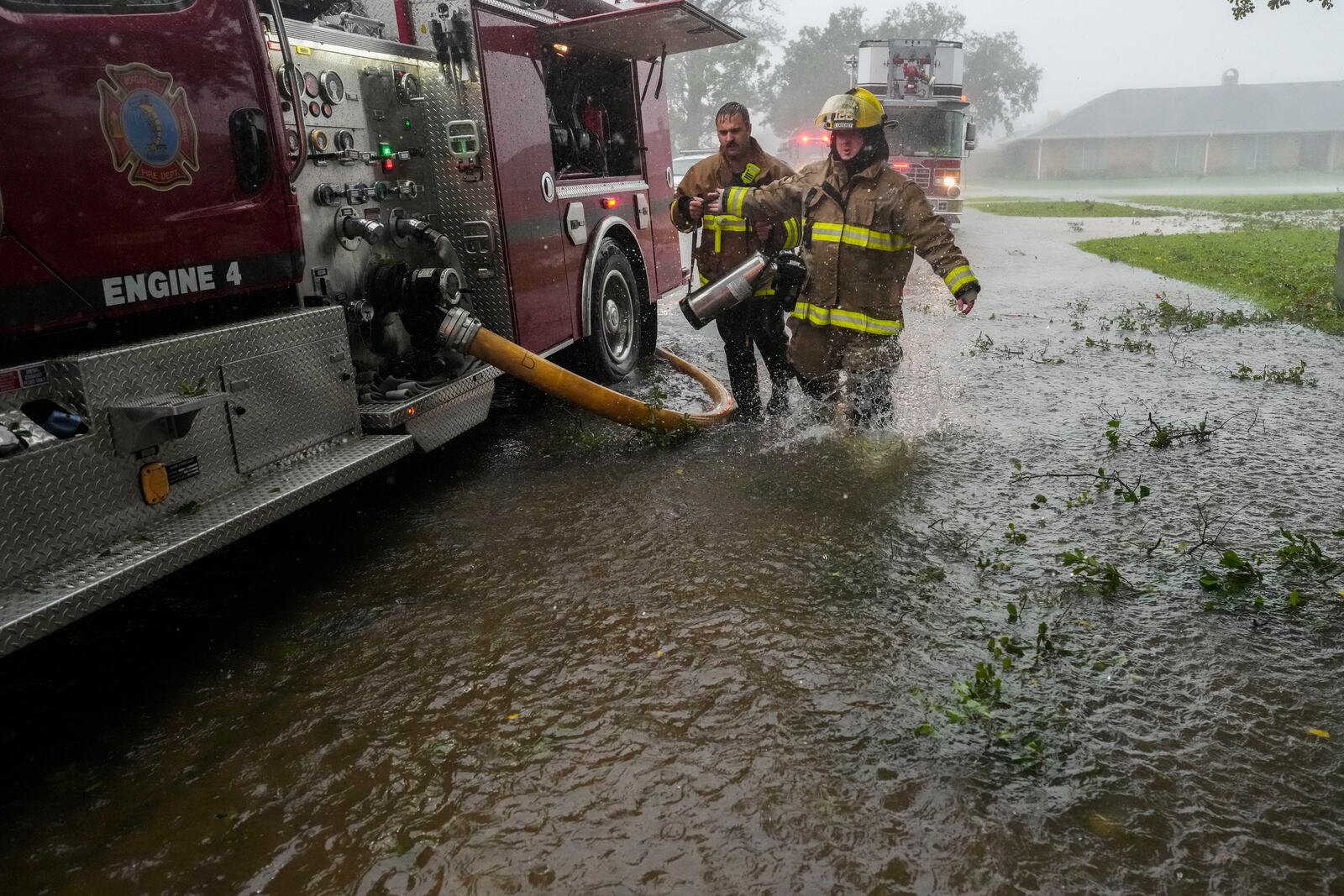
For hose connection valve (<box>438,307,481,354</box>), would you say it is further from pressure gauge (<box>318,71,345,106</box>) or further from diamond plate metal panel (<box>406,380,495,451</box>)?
pressure gauge (<box>318,71,345,106</box>)

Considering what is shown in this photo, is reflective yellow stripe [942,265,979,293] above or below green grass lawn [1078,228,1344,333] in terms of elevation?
above

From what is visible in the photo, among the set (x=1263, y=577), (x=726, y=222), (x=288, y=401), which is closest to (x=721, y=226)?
(x=726, y=222)

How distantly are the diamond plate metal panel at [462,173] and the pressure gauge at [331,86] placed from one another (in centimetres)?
65

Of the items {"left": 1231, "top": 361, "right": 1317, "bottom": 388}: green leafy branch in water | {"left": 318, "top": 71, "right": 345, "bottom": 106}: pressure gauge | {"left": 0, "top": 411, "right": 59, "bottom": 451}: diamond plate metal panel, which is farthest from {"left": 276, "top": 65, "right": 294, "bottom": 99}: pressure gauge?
{"left": 1231, "top": 361, "right": 1317, "bottom": 388}: green leafy branch in water

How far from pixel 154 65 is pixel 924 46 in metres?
19.7

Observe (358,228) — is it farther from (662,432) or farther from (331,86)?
(662,432)

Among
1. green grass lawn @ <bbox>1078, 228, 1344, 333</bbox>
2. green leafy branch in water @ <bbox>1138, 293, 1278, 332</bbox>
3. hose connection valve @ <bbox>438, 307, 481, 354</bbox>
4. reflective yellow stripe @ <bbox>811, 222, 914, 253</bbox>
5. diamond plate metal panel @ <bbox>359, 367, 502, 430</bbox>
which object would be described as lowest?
green grass lawn @ <bbox>1078, 228, 1344, 333</bbox>

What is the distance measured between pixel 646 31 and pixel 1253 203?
100ft

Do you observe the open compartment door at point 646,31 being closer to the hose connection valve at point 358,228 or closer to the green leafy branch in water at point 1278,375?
the hose connection valve at point 358,228

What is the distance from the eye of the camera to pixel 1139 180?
196 feet

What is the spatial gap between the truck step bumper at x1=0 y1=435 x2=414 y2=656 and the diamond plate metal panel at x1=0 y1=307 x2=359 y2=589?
50 mm

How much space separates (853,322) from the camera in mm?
5332

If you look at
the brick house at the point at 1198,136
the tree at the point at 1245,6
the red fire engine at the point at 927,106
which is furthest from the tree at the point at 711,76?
the tree at the point at 1245,6

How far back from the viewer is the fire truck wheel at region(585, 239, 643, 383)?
22.1ft
